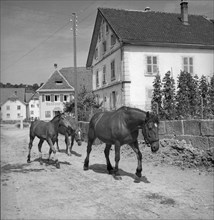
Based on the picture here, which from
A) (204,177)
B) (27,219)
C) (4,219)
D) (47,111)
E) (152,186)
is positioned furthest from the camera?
(47,111)

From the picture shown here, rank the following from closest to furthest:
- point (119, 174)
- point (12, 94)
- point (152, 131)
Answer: point (12, 94) → point (152, 131) → point (119, 174)

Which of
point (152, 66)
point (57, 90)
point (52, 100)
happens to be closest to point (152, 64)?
Result: point (152, 66)

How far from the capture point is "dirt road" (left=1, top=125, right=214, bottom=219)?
45.8 inches

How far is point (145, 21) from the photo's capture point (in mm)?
25484

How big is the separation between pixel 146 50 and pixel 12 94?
22901 mm

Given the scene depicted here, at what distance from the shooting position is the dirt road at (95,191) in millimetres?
1163

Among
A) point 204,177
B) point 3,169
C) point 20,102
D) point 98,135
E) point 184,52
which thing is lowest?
point 204,177

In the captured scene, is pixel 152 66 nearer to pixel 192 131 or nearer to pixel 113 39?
pixel 113 39

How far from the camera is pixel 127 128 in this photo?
6.84 meters

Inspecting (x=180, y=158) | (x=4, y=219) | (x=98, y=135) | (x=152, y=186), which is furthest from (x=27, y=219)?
(x=180, y=158)

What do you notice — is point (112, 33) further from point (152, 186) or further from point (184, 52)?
point (152, 186)

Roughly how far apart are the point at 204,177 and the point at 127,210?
13.0ft

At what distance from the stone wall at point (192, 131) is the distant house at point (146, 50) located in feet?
39.5

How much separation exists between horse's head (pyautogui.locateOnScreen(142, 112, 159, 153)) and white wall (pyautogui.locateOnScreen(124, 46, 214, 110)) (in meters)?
16.2
